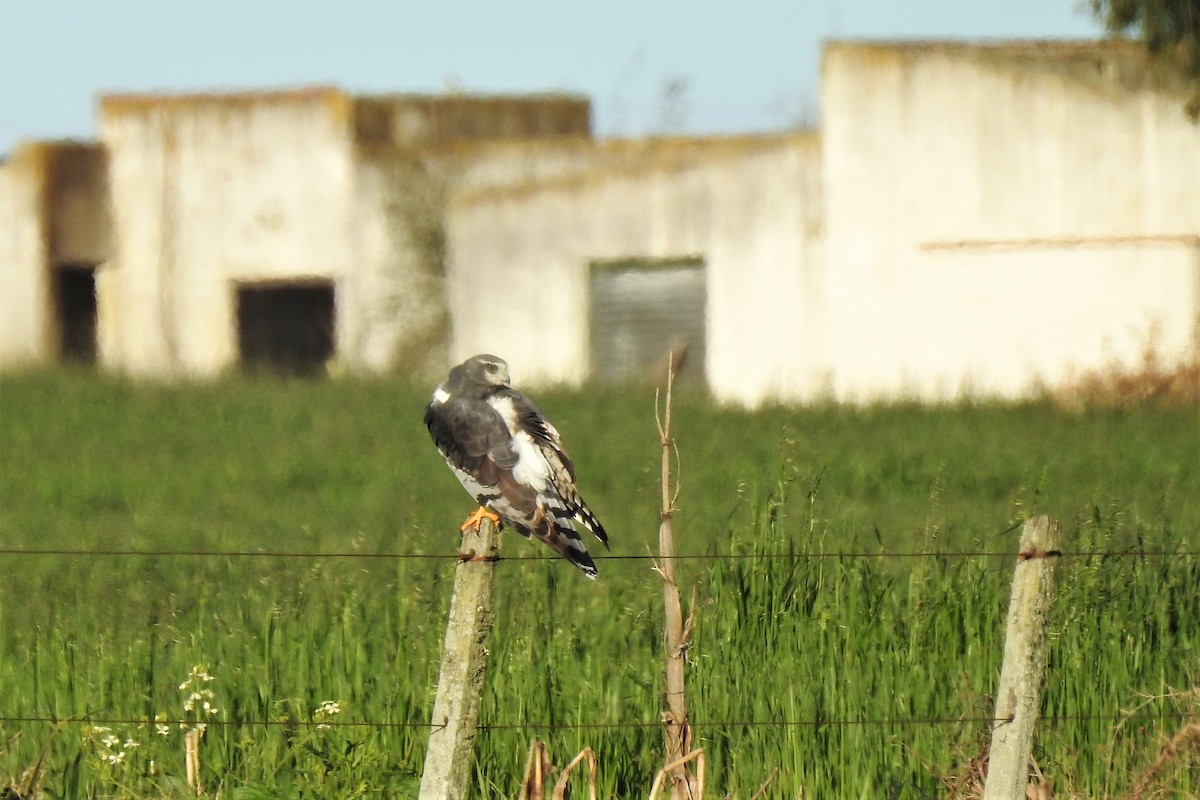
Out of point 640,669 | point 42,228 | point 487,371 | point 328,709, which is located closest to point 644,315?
point 42,228

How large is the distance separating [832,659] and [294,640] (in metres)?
1.96

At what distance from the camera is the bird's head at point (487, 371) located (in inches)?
273

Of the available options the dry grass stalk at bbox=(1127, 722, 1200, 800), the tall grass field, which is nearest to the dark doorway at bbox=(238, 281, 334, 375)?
the tall grass field

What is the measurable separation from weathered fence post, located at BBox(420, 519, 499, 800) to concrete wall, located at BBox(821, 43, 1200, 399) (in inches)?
623

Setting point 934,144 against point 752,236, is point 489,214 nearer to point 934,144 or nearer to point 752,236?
point 752,236

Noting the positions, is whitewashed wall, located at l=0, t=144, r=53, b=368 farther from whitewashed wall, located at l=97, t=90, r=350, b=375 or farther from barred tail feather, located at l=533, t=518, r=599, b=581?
barred tail feather, located at l=533, t=518, r=599, b=581

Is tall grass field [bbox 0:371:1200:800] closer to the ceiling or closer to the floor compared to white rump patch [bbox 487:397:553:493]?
closer to the floor

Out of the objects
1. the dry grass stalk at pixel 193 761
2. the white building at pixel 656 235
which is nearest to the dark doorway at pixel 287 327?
the white building at pixel 656 235

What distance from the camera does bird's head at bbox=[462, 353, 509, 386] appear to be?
6.94 metres

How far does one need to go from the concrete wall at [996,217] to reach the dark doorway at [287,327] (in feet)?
33.7

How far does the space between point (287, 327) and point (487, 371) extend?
A: 2224cm

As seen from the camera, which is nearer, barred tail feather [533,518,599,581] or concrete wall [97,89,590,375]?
barred tail feather [533,518,599,581]

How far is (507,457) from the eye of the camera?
6488mm

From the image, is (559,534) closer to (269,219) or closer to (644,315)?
(644,315)
